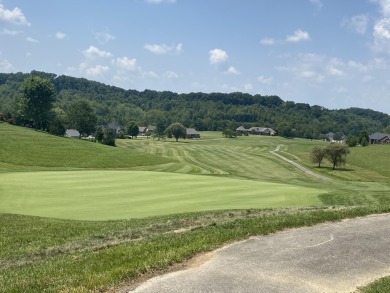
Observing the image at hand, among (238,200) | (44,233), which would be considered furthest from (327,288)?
(238,200)

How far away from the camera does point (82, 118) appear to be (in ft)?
432

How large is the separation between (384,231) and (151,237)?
886 centimetres

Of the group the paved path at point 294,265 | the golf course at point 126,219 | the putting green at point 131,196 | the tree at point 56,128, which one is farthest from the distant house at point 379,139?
the paved path at point 294,265

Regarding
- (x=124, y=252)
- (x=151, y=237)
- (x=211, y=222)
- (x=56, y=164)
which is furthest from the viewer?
(x=56, y=164)

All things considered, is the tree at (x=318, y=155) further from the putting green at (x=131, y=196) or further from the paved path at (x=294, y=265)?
the paved path at (x=294, y=265)

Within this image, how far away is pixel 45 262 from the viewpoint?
14.0m

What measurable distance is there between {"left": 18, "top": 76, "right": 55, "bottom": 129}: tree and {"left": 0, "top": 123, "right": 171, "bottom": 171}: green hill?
2941 centimetres

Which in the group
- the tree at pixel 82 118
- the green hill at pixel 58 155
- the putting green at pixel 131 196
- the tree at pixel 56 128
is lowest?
the green hill at pixel 58 155

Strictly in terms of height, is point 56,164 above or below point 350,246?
below

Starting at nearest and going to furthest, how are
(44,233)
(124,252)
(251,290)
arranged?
(251,290)
(124,252)
(44,233)

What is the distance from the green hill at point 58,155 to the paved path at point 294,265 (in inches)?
2239

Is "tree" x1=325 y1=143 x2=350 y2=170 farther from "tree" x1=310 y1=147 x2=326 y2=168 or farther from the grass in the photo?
the grass

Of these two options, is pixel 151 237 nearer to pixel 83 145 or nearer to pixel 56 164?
pixel 56 164

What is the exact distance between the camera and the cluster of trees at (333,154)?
309ft
